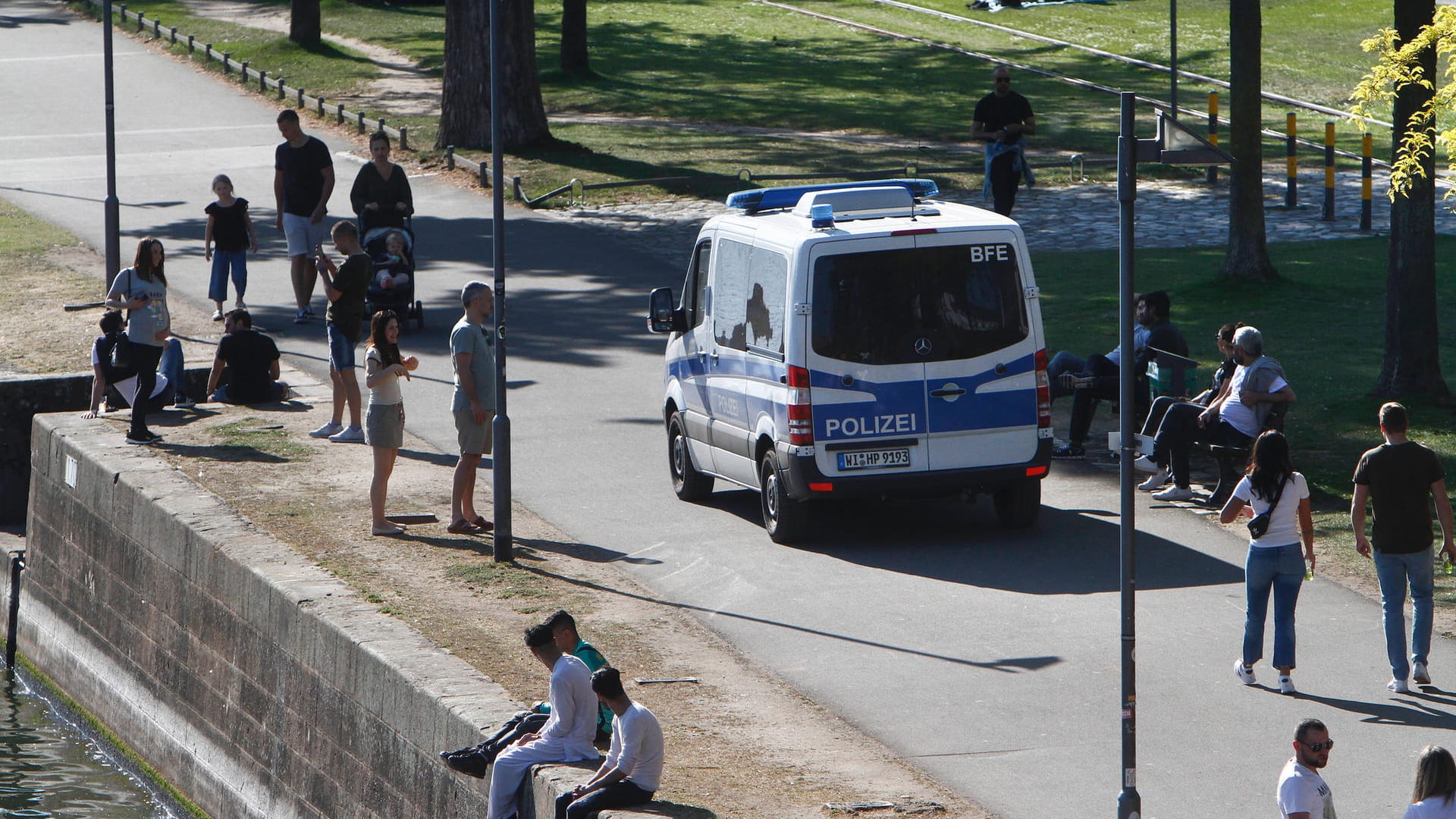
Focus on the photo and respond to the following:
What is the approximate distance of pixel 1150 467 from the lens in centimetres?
1370

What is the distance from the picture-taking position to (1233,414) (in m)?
13.0

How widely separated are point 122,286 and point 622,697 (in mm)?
9485

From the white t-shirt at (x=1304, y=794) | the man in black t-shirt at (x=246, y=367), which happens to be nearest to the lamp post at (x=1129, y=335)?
the white t-shirt at (x=1304, y=794)

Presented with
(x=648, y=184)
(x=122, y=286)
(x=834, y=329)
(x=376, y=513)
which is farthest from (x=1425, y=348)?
(x=648, y=184)

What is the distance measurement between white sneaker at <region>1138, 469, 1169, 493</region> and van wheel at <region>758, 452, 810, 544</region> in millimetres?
2813

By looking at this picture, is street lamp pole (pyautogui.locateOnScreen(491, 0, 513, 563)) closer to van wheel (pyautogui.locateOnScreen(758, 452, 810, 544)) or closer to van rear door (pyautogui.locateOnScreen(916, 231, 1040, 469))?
van wheel (pyautogui.locateOnScreen(758, 452, 810, 544))

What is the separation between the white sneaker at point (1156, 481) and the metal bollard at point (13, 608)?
11168 millimetres

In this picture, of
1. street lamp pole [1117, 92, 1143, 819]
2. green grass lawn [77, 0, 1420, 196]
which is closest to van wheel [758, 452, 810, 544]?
street lamp pole [1117, 92, 1143, 819]

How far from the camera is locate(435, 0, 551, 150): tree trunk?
1120 inches

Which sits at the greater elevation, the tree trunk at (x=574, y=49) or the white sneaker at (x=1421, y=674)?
the tree trunk at (x=574, y=49)

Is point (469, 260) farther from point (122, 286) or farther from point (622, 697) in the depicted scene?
point (622, 697)

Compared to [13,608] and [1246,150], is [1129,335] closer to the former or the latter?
[1246,150]

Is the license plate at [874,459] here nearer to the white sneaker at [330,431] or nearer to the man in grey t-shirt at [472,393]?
the man in grey t-shirt at [472,393]

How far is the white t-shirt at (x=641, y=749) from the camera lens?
7582 mm
